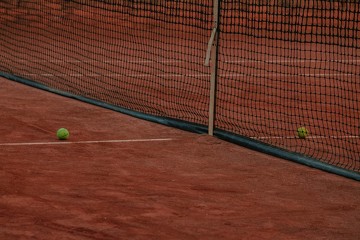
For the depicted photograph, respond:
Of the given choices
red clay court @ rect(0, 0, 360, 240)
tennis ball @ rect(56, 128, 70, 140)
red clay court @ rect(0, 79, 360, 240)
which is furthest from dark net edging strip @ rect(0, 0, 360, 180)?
tennis ball @ rect(56, 128, 70, 140)

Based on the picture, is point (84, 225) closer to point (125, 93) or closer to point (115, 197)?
point (115, 197)

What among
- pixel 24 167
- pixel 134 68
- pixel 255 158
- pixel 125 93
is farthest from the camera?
pixel 134 68

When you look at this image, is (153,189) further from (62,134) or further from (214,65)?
(214,65)

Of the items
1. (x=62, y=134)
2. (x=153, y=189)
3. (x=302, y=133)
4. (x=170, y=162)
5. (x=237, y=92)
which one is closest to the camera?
(x=153, y=189)

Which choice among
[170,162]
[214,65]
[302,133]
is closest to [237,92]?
[214,65]

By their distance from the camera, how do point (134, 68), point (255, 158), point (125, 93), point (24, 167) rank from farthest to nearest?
point (134, 68), point (125, 93), point (255, 158), point (24, 167)

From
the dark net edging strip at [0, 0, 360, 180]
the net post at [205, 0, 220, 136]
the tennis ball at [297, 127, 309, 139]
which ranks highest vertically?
the net post at [205, 0, 220, 136]

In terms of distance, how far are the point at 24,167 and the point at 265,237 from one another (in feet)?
8.93

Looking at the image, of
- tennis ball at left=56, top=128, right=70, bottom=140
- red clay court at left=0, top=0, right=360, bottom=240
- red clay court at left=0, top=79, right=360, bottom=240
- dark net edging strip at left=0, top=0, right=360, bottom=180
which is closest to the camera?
red clay court at left=0, top=79, right=360, bottom=240

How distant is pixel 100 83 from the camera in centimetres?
1427

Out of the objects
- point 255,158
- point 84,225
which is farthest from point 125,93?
point 84,225

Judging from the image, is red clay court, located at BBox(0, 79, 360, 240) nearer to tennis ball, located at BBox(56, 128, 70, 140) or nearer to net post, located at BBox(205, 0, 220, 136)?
tennis ball, located at BBox(56, 128, 70, 140)

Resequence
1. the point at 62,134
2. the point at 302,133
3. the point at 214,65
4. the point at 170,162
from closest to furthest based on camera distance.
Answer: the point at 170,162
the point at 62,134
the point at 302,133
the point at 214,65

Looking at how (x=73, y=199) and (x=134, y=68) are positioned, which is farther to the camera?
(x=134, y=68)
